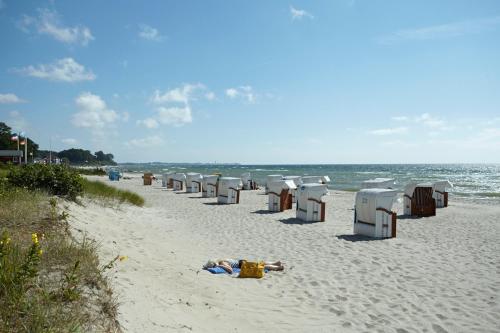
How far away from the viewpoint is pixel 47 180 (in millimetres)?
9602

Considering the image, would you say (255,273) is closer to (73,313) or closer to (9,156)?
(73,313)

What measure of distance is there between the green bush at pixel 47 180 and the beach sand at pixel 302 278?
0.62m

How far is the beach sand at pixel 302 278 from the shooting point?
4273mm

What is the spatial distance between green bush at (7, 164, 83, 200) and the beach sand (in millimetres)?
620

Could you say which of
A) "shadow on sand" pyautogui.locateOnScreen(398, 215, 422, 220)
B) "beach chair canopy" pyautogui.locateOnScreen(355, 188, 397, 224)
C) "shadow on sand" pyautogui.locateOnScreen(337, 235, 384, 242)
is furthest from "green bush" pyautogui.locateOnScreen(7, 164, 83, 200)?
"shadow on sand" pyautogui.locateOnScreen(398, 215, 422, 220)

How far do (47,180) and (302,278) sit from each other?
7105 millimetres

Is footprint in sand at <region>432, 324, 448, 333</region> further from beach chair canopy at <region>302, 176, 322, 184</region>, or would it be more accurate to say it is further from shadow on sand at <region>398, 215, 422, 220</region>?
beach chair canopy at <region>302, 176, 322, 184</region>

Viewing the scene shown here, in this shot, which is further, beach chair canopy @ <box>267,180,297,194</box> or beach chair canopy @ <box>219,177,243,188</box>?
beach chair canopy @ <box>219,177,243,188</box>

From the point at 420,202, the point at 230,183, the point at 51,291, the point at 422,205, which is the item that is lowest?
the point at 422,205

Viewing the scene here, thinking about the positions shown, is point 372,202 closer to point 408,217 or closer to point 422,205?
point 408,217

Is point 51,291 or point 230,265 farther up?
point 51,291

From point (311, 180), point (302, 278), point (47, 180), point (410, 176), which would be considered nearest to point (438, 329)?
point (302, 278)

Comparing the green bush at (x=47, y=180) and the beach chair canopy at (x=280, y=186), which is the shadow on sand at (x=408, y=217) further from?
the green bush at (x=47, y=180)

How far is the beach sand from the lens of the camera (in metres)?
4.27
